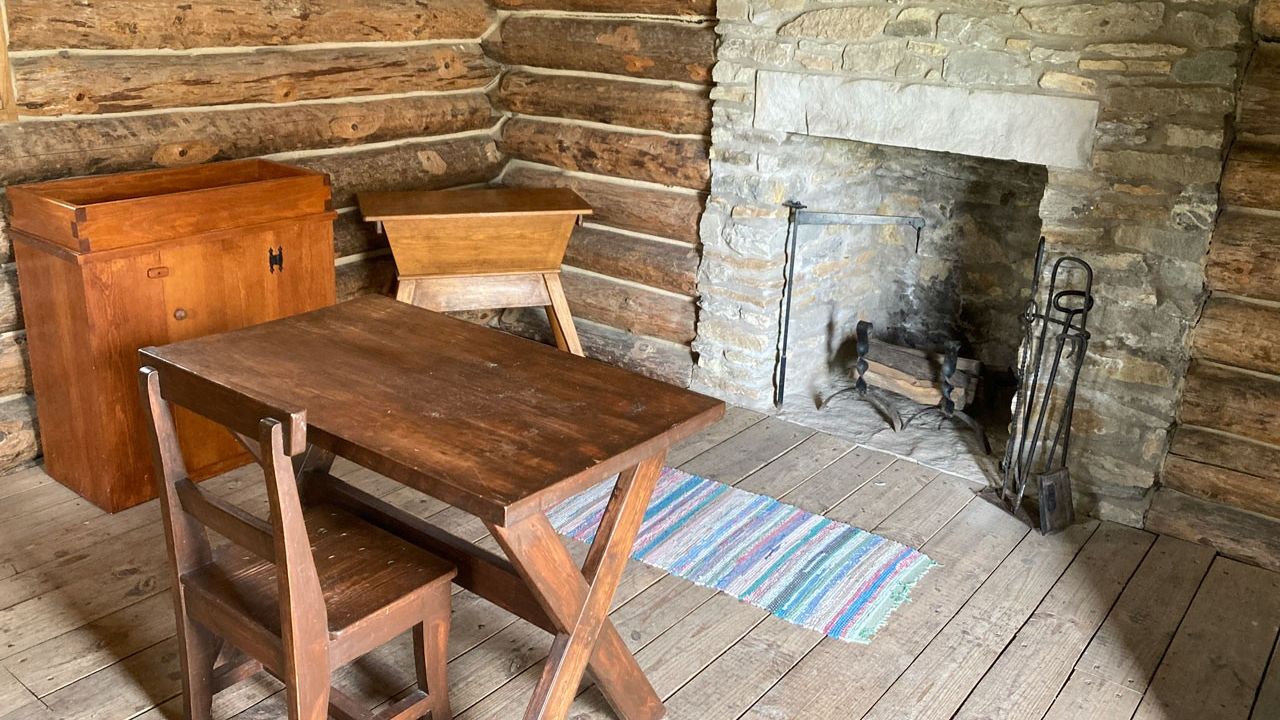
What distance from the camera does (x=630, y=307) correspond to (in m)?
4.75

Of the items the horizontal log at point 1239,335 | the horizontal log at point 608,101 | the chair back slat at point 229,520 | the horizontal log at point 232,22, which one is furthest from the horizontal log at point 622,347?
the chair back slat at point 229,520

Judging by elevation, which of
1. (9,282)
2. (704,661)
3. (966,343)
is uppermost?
(9,282)

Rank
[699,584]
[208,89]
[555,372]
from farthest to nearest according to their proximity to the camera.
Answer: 1. [208,89]
2. [699,584]
3. [555,372]

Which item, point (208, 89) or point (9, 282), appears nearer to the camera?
point (9, 282)

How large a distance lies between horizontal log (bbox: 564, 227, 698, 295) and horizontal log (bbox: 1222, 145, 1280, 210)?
2.01 m

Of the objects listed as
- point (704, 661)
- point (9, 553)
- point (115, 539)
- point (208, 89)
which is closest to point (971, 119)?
point (704, 661)

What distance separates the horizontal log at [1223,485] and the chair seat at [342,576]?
2465 millimetres

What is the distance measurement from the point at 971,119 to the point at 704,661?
6.49 ft

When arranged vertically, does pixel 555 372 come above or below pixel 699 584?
above

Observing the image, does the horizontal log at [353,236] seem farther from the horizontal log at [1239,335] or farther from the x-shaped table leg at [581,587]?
the horizontal log at [1239,335]

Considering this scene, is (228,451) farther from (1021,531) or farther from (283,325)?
(1021,531)

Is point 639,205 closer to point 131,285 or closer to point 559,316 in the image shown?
point 559,316

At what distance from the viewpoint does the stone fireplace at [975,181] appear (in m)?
3.20

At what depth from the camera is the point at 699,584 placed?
3.14 m
